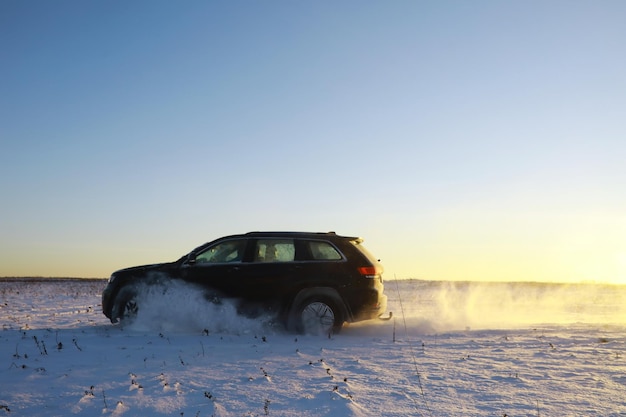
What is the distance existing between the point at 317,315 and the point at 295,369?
127 inches

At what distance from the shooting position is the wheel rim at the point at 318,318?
10.1 m

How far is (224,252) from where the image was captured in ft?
35.4

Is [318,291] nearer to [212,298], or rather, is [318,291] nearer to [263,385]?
[212,298]

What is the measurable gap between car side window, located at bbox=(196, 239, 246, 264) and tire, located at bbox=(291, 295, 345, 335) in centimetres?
159

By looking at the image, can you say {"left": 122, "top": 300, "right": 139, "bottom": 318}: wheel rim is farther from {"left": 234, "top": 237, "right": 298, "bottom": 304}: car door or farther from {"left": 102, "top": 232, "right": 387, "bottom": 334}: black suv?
{"left": 234, "top": 237, "right": 298, "bottom": 304}: car door

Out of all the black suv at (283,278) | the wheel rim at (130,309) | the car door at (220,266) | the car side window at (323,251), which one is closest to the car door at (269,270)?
the black suv at (283,278)

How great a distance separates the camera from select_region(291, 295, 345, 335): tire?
10.1 meters

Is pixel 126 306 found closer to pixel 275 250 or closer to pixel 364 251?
pixel 275 250

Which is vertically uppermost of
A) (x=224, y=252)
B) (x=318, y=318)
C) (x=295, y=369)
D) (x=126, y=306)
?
(x=224, y=252)

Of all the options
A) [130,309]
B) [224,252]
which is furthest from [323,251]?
[130,309]

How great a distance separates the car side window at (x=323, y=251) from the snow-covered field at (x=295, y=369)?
146 centimetres

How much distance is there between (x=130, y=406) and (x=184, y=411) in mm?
555

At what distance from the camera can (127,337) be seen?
380 inches

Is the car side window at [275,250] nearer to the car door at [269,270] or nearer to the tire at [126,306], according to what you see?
the car door at [269,270]
